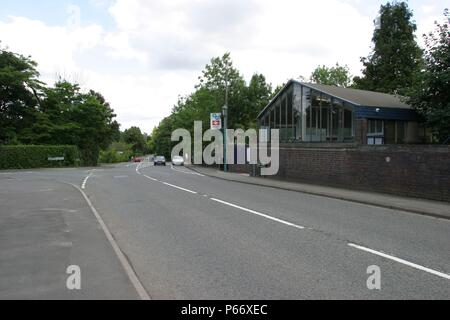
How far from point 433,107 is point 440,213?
9341 mm

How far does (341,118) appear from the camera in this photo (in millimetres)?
23594

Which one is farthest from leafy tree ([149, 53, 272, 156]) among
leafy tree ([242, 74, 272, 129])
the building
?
the building

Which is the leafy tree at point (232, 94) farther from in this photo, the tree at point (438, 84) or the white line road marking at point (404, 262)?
the white line road marking at point (404, 262)

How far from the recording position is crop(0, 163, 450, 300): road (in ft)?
18.8

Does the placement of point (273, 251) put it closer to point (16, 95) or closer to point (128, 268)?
point (128, 268)

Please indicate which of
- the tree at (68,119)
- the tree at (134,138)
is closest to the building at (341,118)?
the tree at (68,119)

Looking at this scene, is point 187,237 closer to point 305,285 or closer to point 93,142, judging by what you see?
point 305,285

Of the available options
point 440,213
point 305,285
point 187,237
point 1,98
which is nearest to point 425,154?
point 440,213

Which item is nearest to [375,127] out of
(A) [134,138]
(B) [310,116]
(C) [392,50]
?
(B) [310,116]

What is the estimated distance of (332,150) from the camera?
21.1 m

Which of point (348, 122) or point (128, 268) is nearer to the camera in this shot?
point (128, 268)

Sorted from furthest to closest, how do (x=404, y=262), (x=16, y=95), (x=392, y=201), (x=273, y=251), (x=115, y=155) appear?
(x=115, y=155), (x=16, y=95), (x=392, y=201), (x=273, y=251), (x=404, y=262)

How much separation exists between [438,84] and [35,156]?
4098 centimetres

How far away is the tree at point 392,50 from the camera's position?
42719 millimetres
